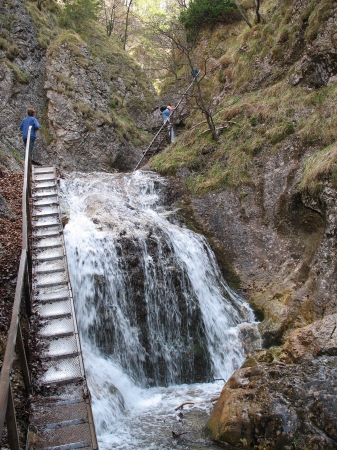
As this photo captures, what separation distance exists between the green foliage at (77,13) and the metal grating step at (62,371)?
24.1 m

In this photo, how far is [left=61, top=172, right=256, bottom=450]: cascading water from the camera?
6820mm

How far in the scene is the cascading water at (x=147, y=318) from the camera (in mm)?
6820

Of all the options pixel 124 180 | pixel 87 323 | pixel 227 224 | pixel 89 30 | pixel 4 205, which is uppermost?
pixel 89 30

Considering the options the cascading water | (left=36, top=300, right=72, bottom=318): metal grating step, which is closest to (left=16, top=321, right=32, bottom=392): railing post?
(left=36, top=300, right=72, bottom=318): metal grating step

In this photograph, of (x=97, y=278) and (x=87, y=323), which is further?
(x=97, y=278)

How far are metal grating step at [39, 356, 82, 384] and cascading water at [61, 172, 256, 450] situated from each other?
1.32 metres

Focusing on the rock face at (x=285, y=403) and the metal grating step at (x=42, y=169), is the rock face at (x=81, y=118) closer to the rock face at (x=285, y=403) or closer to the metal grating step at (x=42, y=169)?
the metal grating step at (x=42, y=169)

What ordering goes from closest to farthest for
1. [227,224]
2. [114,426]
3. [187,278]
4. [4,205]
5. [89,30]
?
1. [114,426]
2. [4,205]
3. [187,278]
4. [227,224]
5. [89,30]

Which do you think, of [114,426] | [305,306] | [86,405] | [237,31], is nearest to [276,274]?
[305,306]

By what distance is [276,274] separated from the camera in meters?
9.73

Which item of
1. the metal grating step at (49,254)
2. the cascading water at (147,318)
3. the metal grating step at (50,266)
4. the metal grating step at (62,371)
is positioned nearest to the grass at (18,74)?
the cascading water at (147,318)

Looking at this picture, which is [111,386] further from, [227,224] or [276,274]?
[227,224]

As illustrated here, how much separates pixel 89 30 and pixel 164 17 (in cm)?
548

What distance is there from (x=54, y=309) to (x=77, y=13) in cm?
2396
